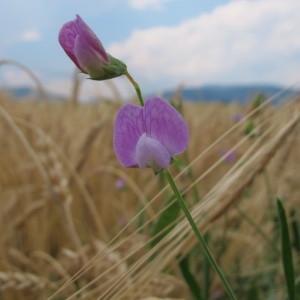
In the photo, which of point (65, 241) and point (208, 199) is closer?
point (208, 199)

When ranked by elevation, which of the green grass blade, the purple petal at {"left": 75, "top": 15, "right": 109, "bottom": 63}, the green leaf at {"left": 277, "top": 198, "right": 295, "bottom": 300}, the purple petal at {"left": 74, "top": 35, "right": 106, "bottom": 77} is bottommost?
the green grass blade

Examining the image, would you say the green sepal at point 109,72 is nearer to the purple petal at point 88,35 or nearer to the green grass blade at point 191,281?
the purple petal at point 88,35

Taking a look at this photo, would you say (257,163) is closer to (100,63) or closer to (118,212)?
(100,63)

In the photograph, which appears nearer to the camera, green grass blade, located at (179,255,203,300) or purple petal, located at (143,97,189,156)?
purple petal, located at (143,97,189,156)

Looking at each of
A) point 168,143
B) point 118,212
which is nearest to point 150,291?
point 168,143

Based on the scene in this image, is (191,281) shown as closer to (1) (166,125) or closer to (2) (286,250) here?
(2) (286,250)

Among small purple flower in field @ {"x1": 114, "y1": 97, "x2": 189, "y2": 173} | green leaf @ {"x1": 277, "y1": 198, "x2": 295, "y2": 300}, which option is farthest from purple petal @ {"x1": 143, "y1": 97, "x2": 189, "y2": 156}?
green leaf @ {"x1": 277, "y1": 198, "x2": 295, "y2": 300}

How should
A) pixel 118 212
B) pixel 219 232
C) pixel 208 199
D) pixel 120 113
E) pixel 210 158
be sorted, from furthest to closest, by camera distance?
1. pixel 210 158
2. pixel 118 212
3. pixel 219 232
4. pixel 208 199
5. pixel 120 113

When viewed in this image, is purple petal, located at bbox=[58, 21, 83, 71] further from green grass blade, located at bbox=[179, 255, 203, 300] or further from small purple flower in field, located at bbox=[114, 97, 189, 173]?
green grass blade, located at bbox=[179, 255, 203, 300]
